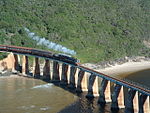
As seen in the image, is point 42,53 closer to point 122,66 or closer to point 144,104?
point 122,66

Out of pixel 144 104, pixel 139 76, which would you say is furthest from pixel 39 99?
pixel 139 76

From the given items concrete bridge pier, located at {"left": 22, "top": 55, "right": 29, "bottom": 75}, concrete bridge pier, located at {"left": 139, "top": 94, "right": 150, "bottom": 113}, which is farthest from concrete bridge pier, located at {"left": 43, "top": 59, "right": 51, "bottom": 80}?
concrete bridge pier, located at {"left": 139, "top": 94, "right": 150, "bottom": 113}

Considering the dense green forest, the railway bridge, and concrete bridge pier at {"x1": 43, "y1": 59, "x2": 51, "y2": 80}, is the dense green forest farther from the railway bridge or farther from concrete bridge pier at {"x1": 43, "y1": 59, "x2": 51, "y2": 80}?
concrete bridge pier at {"x1": 43, "y1": 59, "x2": 51, "y2": 80}

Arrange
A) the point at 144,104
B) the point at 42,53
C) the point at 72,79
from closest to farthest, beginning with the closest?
the point at 144,104 → the point at 72,79 → the point at 42,53

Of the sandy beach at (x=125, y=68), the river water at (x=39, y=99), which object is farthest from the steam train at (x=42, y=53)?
the sandy beach at (x=125, y=68)

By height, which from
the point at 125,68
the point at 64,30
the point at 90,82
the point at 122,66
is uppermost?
the point at 64,30

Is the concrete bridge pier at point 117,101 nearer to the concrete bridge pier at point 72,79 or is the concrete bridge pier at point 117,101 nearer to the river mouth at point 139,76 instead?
the concrete bridge pier at point 72,79

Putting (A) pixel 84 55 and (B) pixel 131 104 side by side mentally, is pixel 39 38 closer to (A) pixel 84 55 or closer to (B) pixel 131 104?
(A) pixel 84 55
